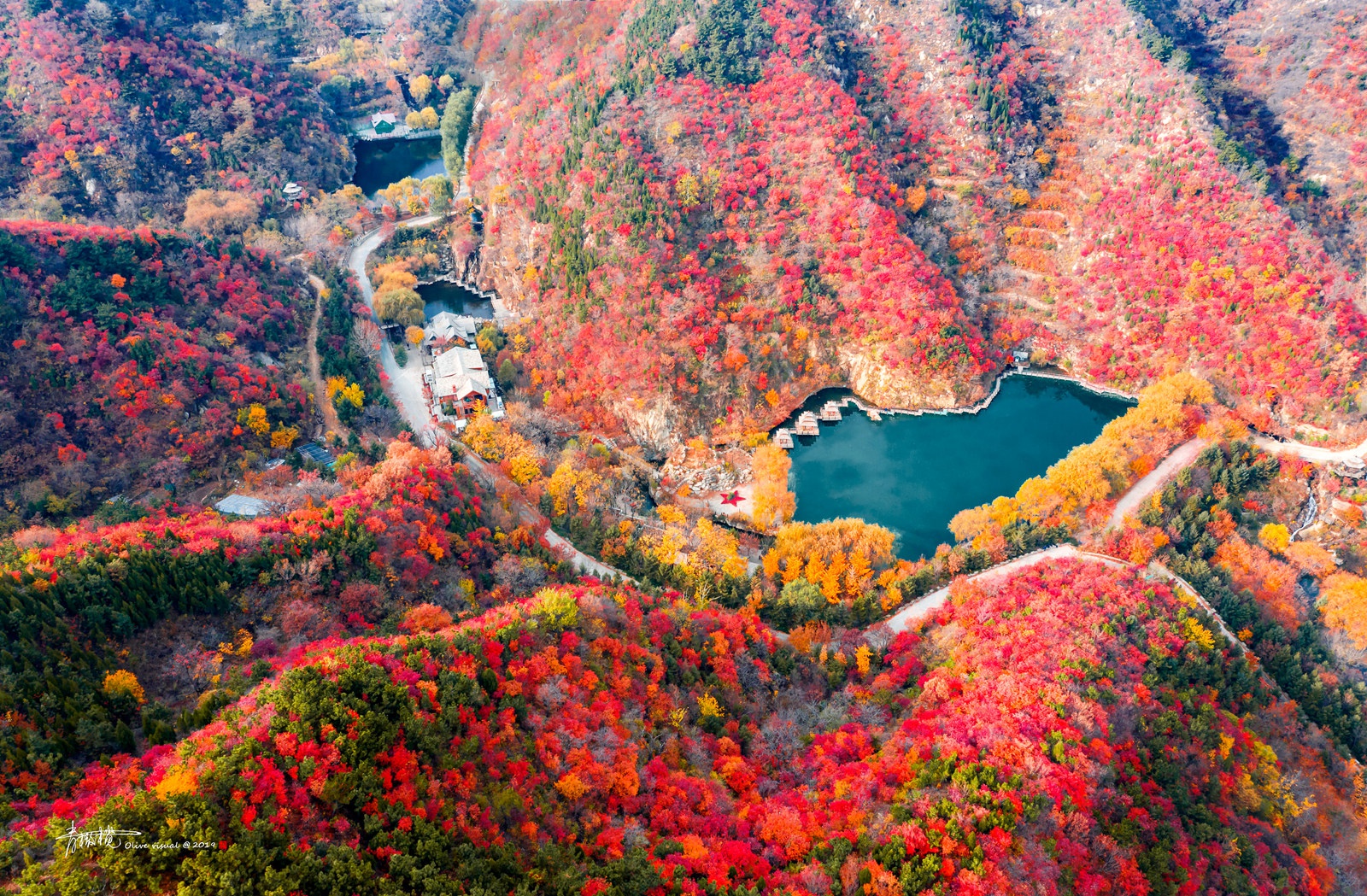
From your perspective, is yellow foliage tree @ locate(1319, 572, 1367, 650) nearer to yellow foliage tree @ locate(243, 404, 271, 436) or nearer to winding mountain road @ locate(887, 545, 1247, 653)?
winding mountain road @ locate(887, 545, 1247, 653)

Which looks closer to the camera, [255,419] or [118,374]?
[118,374]

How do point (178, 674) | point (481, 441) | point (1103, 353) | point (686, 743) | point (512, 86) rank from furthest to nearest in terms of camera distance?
point (512, 86), point (1103, 353), point (481, 441), point (686, 743), point (178, 674)

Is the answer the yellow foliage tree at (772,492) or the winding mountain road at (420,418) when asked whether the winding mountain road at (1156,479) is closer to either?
the yellow foliage tree at (772,492)

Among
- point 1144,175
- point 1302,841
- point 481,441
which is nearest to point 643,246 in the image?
point 481,441

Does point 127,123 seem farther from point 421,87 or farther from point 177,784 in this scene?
point 177,784

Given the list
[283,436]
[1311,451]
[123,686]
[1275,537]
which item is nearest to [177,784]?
[123,686]

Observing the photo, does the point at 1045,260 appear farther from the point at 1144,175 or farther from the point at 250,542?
the point at 250,542
